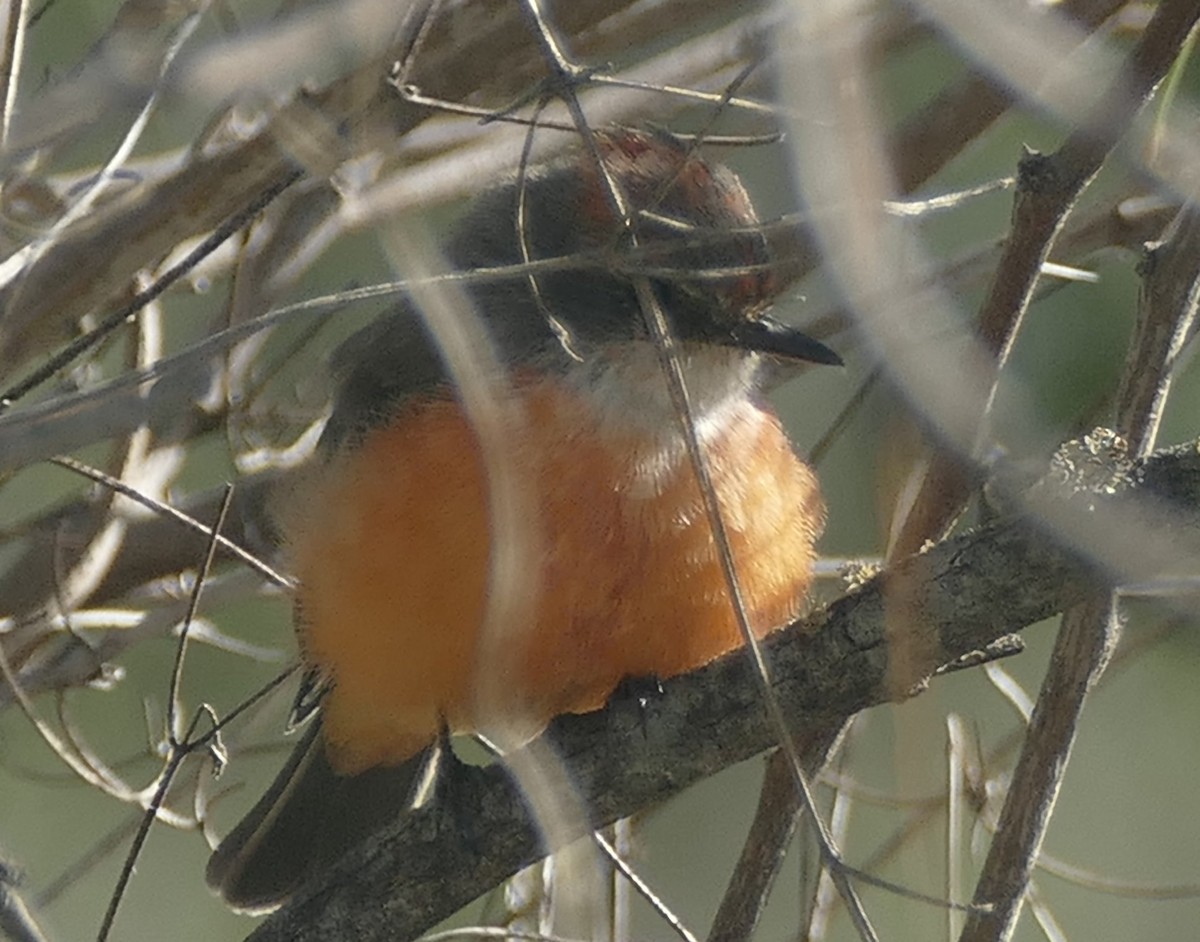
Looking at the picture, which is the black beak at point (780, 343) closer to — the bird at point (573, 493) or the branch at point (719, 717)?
the bird at point (573, 493)

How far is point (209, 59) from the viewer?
7.89 ft

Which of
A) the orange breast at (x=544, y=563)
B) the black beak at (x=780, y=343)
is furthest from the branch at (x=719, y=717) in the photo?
the black beak at (x=780, y=343)

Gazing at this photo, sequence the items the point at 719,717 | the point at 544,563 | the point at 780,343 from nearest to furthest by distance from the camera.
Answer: the point at 719,717, the point at 544,563, the point at 780,343

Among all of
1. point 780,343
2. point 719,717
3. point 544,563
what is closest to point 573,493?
point 544,563

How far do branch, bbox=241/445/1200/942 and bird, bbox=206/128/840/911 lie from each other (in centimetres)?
18

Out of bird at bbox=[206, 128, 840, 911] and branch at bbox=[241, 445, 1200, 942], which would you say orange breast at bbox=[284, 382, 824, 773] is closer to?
bird at bbox=[206, 128, 840, 911]

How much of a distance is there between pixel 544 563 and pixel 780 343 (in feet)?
2.15

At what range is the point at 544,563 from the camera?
366cm

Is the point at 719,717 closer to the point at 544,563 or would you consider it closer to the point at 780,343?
the point at 544,563

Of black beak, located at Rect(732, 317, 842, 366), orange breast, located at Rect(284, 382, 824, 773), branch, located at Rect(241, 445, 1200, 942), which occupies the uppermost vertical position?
black beak, located at Rect(732, 317, 842, 366)

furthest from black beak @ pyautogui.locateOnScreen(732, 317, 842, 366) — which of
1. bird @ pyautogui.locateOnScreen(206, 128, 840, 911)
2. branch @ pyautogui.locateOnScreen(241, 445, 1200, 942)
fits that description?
branch @ pyautogui.locateOnScreen(241, 445, 1200, 942)

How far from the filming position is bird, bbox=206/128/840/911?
12.0 ft

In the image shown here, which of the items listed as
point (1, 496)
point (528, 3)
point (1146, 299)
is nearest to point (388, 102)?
point (528, 3)

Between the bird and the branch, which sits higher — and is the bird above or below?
above
